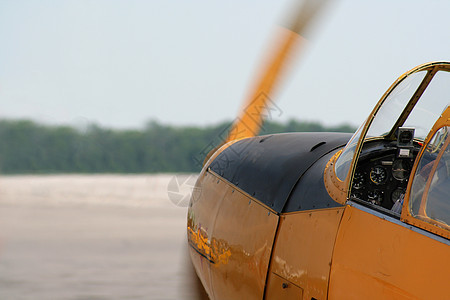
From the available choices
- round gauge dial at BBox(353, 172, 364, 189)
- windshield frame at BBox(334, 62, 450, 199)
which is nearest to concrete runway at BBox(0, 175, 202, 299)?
round gauge dial at BBox(353, 172, 364, 189)

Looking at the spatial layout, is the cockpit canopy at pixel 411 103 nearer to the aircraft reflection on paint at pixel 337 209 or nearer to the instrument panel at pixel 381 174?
the aircraft reflection on paint at pixel 337 209

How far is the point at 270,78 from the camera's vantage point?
586cm

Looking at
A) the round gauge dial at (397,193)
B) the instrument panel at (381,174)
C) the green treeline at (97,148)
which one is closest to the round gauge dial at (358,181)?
the instrument panel at (381,174)

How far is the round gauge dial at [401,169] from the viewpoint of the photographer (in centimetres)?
402

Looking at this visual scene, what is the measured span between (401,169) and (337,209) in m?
1.02

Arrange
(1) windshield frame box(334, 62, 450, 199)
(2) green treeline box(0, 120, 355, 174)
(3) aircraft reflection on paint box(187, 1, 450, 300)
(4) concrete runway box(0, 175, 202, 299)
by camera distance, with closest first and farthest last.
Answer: (3) aircraft reflection on paint box(187, 1, 450, 300) < (1) windshield frame box(334, 62, 450, 199) < (4) concrete runway box(0, 175, 202, 299) < (2) green treeline box(0, 120, 355, 174)

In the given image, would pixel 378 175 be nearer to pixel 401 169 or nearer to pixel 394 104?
pixel 401 169

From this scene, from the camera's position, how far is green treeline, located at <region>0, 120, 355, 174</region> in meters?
31.3

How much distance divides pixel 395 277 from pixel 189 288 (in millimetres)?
2852

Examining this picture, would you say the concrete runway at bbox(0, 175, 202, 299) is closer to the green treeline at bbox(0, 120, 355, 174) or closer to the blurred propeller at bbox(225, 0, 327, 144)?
the blurred propeller at bbox(225, 0, 327, 144)

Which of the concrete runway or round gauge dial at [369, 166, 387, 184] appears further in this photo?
the concrete runway

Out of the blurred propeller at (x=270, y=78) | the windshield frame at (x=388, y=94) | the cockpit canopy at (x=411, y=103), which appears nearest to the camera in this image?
the windshield frame at (x=388, y=94)

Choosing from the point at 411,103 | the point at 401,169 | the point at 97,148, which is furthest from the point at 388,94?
the point at 97,148

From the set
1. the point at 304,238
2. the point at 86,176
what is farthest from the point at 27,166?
the point at 304,238
